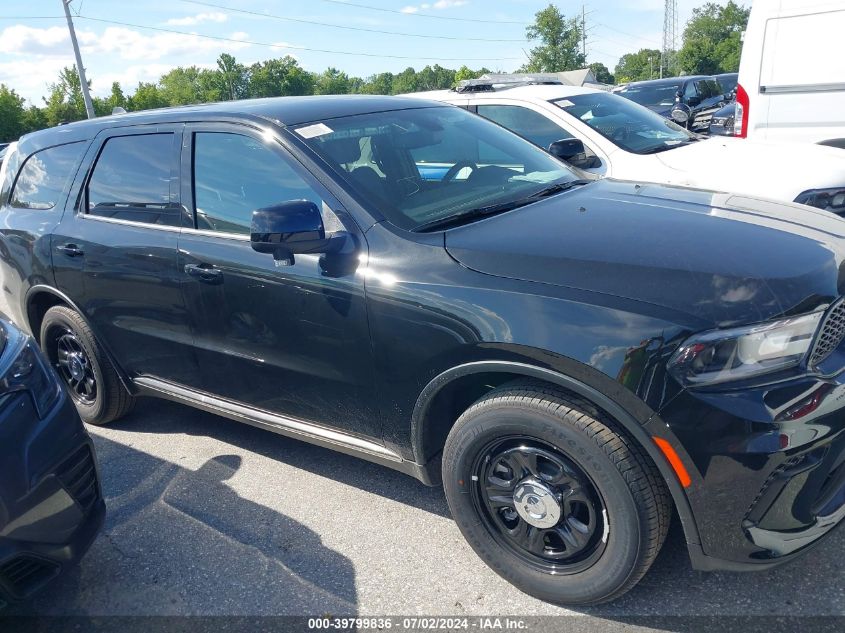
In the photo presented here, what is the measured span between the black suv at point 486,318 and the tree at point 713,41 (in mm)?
44693

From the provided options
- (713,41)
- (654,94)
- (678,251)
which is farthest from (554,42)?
(678,251)

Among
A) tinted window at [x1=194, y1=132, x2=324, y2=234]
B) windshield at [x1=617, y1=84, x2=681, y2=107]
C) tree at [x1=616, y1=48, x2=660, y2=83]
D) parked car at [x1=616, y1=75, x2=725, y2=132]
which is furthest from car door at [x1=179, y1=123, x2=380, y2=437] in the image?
tree at [x1=616, y1=48, x2=660, y2=83]

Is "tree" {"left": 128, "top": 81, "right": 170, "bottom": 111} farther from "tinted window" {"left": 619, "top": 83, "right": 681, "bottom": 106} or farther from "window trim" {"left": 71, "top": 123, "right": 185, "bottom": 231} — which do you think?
"window trim" {"left": 71, "top": 123, "right": 185, "bottom": 231}

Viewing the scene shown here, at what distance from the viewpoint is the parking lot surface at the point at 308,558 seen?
2.51m

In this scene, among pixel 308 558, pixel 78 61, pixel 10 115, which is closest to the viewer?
pixel 308 558

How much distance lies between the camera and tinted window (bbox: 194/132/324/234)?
301cm

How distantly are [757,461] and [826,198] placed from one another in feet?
11.0

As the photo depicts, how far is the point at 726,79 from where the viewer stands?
811 inches

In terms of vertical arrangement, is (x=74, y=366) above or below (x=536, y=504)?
below

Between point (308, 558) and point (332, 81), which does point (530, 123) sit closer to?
point (308, 558)

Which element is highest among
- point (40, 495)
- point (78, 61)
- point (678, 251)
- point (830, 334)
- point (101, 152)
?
point (78, 61)

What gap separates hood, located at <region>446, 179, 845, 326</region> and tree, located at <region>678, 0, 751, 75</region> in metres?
44.6

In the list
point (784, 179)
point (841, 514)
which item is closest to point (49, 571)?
point (841, 514)

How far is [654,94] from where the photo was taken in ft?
53.7
